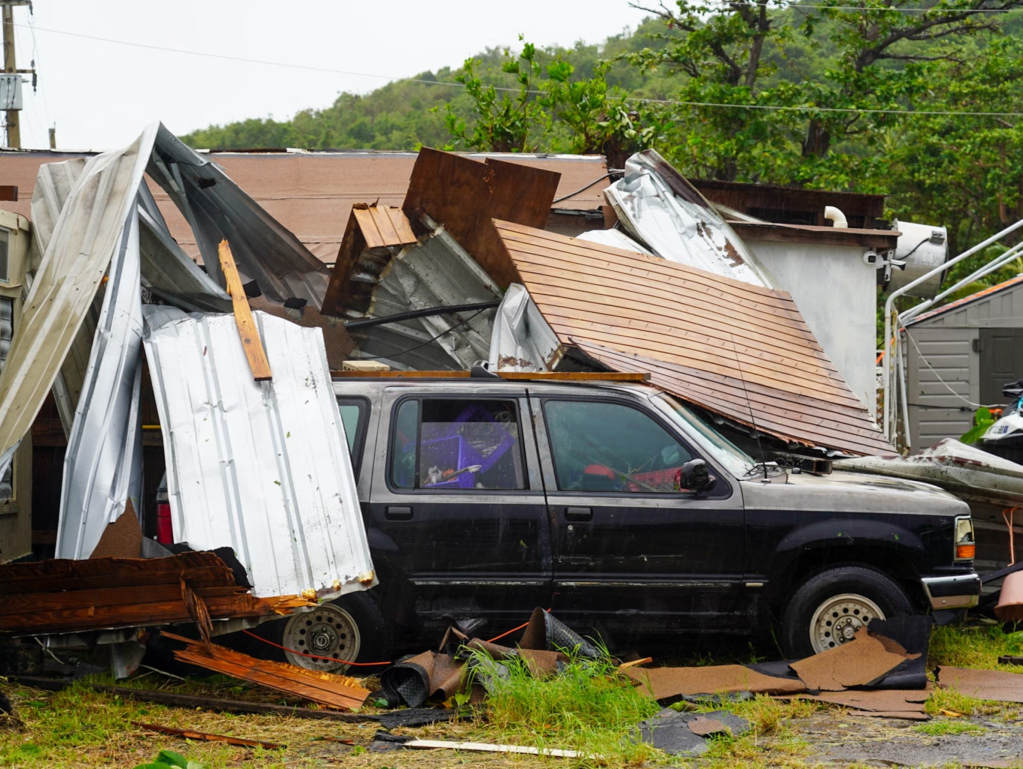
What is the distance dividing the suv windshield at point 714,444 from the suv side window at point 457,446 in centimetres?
88

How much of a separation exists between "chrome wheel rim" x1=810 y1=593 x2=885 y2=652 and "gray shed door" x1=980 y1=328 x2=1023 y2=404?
44.4ft

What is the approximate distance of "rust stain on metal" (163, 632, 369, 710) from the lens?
5.88 metres

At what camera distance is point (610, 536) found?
656cm

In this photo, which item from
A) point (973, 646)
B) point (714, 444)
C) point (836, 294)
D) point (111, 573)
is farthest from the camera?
point (836, 294)

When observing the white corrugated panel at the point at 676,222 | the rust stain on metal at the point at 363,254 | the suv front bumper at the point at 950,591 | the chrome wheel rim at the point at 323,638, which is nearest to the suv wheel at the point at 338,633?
the chrome wheel rim at the point at 323,638

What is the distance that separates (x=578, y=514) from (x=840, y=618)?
5.14ft

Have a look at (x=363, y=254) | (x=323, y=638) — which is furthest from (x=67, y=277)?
(x=363, y=254)

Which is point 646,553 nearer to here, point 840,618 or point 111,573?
point 840,618

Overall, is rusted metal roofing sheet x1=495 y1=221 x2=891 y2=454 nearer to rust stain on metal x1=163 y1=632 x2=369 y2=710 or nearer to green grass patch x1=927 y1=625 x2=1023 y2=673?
green grass patch x1=927 y1=625 x2=1023 y2=673

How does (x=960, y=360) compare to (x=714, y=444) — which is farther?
(x=960, y=360)

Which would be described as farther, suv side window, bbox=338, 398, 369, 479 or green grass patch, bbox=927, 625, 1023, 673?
green grass patch, bbox=927, 625, 1023, 673

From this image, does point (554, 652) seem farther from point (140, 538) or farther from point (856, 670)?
point (140, 538)

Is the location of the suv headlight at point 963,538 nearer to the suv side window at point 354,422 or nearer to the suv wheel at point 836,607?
the suv wheel at point 836,607

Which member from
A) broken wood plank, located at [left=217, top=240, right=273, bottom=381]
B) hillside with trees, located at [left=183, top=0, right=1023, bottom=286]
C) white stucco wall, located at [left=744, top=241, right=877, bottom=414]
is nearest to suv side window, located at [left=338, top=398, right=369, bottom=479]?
broken wood plank, located at [left=217, top=240, right=273, bottom=381]
